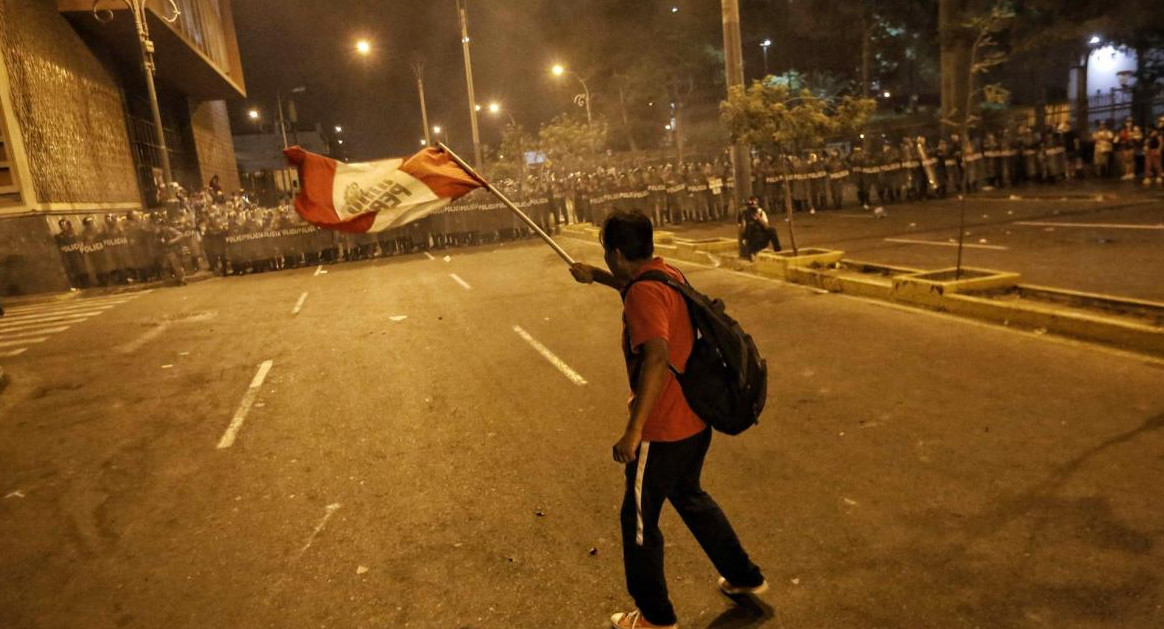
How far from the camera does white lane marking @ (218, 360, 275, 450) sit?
639cm

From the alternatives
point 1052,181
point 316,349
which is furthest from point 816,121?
point 1052,181

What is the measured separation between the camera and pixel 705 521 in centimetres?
319

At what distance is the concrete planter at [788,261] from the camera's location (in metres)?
11.7

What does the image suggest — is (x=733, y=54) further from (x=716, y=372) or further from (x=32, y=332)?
(x=32, y=332)

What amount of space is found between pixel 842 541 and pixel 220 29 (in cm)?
3895

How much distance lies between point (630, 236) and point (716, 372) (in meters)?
0.65

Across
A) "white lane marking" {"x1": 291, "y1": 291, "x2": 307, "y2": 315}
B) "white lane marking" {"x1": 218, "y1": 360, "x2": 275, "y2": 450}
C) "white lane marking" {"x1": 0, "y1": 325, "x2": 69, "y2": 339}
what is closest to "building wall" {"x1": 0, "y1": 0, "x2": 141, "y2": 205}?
"white lane marking" {"x1": 0, "y1": 325, "x2": 69, "y2": 339}

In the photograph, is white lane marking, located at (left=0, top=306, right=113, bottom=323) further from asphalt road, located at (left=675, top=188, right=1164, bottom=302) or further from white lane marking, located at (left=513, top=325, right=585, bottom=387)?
asphalt road, located at (left=675, top=188, right=1164, bottom=302)

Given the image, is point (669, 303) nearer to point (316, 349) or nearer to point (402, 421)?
point (402, 421)

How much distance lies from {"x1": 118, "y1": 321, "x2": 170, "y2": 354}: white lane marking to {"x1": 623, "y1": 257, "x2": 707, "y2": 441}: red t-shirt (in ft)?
32.9

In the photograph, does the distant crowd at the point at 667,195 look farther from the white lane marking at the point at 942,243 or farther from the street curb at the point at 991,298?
the street curb at the point at 991,298

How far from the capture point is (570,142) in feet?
132

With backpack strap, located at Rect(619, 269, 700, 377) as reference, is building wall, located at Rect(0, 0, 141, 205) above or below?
above

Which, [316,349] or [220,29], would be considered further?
[220,29]
